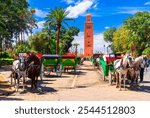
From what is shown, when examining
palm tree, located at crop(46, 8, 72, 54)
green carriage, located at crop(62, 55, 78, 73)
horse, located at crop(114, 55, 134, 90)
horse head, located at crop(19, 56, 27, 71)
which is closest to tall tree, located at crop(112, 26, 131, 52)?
palm tree, located at crop(46, 8, 72, 54)

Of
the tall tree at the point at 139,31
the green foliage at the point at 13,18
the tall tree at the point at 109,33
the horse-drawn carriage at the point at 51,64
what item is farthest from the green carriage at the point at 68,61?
the tall tree at the point at 109,33

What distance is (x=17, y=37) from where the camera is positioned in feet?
351

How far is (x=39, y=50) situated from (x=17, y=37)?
34206 millimetres

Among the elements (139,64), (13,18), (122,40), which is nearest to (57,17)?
(13,18)

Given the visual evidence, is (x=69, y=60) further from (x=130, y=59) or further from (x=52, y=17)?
(x=52, y=17)

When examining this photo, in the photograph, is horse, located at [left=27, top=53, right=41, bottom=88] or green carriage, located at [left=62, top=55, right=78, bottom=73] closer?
horse, located at [left=27, top=53, right=41, bottom=88]

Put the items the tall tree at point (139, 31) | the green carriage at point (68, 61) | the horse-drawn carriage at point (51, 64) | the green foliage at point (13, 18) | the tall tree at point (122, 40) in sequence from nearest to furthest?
the horse-drawn carriage at point (51, 64), the green carriage at point (68, 61), the green foliage at point (13, 18), the tall tree at point (139, 31), the tall tree at point (122, 40)

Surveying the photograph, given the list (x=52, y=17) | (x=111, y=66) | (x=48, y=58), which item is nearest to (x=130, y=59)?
(x=111, y=66)

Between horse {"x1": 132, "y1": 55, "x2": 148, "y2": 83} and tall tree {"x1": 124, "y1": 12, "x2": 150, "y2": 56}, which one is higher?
tall tree {"x1": 124, "y1": 12, "x2": 150, "y2": 56}

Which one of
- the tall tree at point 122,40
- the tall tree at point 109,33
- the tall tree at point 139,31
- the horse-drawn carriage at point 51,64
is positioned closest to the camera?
the horse-drawn carriage at point 51,64

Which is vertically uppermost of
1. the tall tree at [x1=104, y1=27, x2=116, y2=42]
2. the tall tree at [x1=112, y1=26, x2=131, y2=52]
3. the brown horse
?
the tall tree at [x1=104, y1=27, x2=116, y2=42]

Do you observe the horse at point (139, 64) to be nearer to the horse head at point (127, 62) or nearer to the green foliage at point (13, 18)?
the horse head at point (127, 62)

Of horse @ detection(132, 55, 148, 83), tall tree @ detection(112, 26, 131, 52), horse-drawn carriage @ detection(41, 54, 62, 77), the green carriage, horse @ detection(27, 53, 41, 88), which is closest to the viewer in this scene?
horse @ detection(27, 53, 41, 88)

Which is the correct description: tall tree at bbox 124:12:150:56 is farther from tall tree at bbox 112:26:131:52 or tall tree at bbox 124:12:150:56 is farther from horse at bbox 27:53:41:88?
horse at bbox 27:53:41:88
